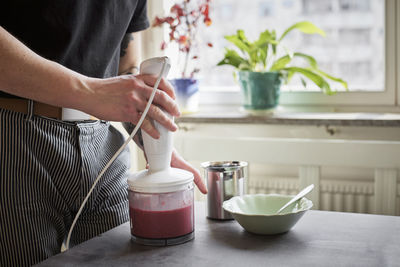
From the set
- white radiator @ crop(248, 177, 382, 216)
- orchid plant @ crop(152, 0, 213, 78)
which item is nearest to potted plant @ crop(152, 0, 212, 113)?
orchid plant @ crop(152, 0, 213, 78)

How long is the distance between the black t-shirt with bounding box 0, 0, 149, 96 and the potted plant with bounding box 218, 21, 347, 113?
746mm

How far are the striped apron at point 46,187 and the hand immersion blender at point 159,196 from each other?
0.17 metres

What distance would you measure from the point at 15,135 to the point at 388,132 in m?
1.39

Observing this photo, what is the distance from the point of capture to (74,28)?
117 centimetres

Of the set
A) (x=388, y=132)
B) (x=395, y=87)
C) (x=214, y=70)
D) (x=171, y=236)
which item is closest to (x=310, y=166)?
(x=388, y=132)

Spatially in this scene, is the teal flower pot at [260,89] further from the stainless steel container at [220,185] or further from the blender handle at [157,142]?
the blender handle at [157,142]

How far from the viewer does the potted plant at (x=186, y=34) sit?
2.07 m

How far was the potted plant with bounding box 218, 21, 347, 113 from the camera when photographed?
197 cm

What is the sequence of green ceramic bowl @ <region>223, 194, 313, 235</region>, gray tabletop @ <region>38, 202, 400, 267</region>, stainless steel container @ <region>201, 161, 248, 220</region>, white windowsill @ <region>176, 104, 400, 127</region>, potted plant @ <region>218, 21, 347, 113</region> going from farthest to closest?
potted plant @ <region>218, 21, 347, 113</region>, white windowsill @ <region>176, 104, 400, 127</region>, stainless steel container @ <region>201, 161, 248, 220</region>, green ceramic bowl @ <region>223, 194, 313, 235</region>, gray tabletop @ <region>38, 202, 400, 267</region>

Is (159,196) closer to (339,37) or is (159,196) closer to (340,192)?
(340,192)

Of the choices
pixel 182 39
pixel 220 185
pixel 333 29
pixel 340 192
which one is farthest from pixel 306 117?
pixel 220 185

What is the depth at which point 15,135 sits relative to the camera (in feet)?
3.52

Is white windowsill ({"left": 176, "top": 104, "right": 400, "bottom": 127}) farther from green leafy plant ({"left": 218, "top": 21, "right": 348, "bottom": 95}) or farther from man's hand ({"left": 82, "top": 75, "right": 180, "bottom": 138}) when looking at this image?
man's hand ({"left": 82, "top": 75, "right": 180, "bottom": 138})

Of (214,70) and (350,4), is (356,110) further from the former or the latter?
(214,70)
